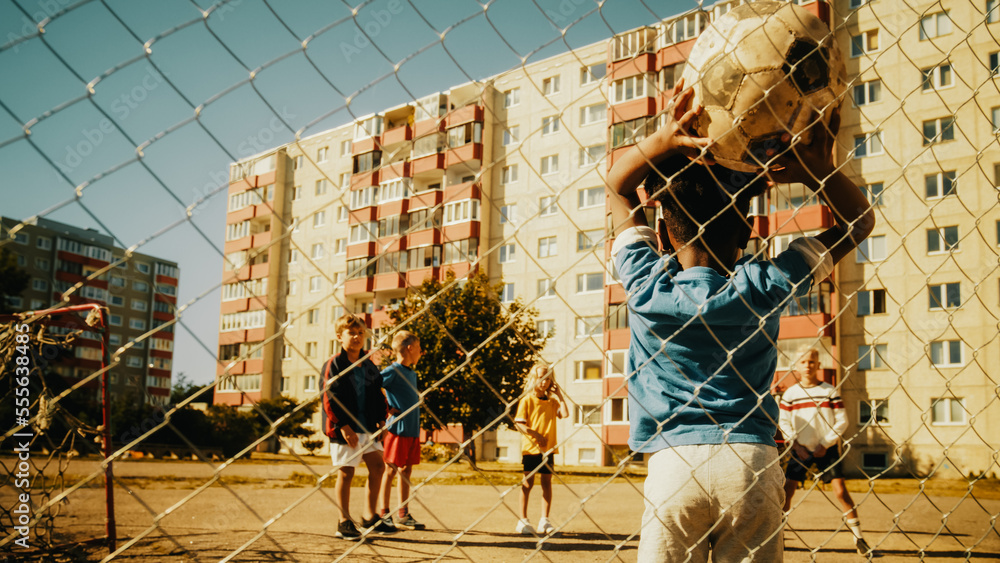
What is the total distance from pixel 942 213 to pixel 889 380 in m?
6.39

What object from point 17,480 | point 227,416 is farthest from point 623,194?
point 227,416

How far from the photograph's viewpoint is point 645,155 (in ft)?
6.85

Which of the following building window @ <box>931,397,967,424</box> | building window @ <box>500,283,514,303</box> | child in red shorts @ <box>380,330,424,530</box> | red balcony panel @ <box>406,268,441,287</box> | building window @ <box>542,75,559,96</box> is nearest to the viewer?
child in red shorts @ <box>380,330,424,530</box>

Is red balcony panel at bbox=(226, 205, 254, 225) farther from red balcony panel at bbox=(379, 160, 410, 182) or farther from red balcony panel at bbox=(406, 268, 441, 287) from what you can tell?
red balcony panel at bbox=(406, 268, 441, 287)

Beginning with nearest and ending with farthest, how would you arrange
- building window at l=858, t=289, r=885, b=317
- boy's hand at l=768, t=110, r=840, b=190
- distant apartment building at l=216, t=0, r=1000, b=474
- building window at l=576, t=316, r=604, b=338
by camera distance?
1. building window at l=576, t=316, r=604, b=338
2. boy's hand at l=768, t=110, r=840, b=190
3. distant apartment building at l=216, t=0, r=1000, b=474
4. building window at l=858, t=289, r=885, b=317

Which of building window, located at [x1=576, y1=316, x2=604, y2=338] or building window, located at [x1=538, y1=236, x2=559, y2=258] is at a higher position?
building window, located at [x1=538, y1=236, x2=559, y2=258]

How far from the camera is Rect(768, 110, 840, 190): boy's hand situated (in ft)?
7.06

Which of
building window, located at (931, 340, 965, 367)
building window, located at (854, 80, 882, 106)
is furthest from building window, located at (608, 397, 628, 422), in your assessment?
building window, located at (854, 80, 882, 106)

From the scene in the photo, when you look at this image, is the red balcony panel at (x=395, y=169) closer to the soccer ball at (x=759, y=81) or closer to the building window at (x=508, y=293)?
the soccer ball at (x=759, y=81)

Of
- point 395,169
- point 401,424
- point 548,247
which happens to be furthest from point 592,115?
point 395,169

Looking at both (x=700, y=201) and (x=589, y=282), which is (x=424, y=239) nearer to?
(x=589, y=282)

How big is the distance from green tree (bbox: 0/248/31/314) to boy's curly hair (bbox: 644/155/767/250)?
121 feet

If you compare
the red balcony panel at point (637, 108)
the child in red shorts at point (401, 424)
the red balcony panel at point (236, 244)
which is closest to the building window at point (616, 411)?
the red balcony panel at point (637, 108)

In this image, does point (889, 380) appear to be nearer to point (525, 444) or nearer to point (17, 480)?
point (525, 444)
